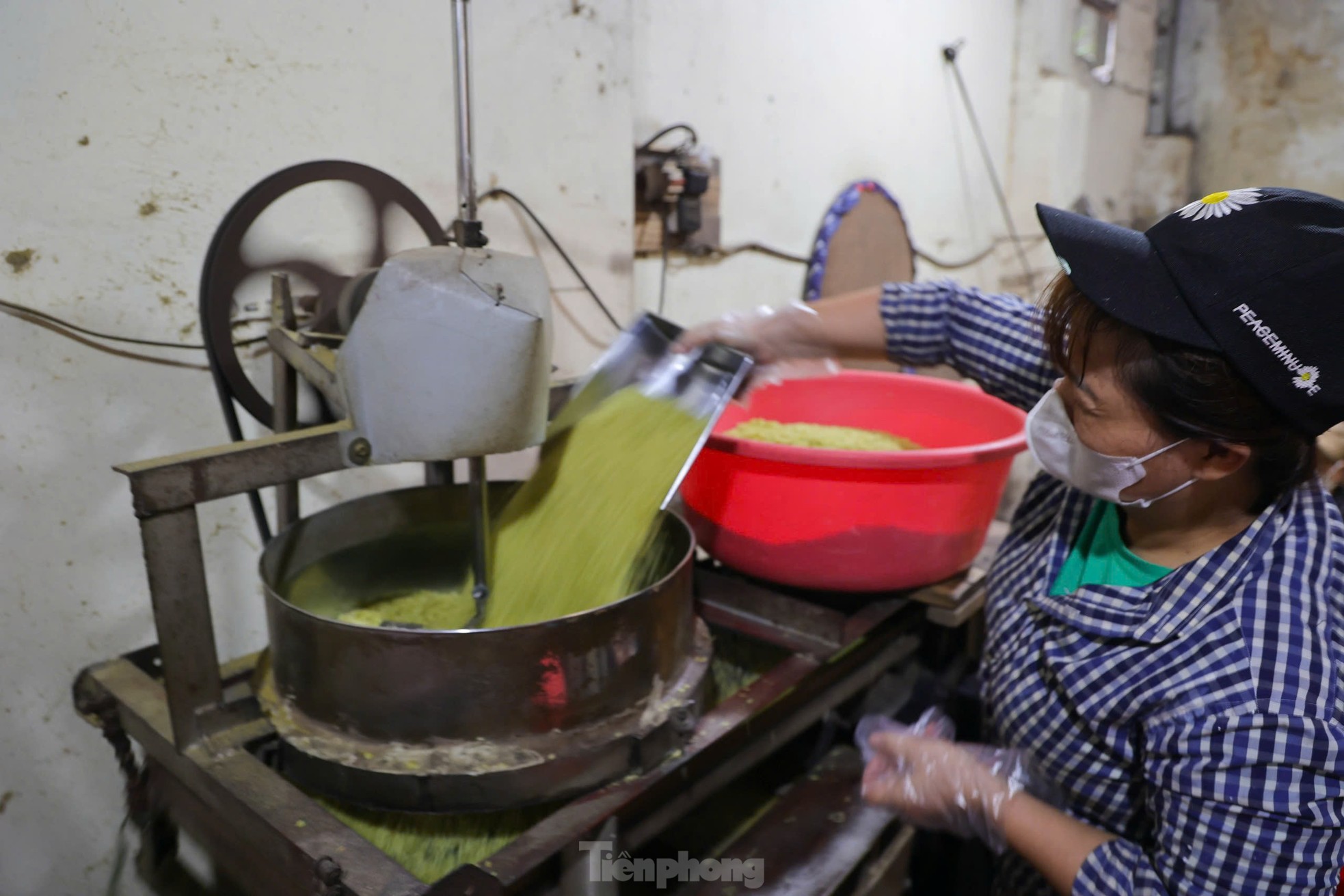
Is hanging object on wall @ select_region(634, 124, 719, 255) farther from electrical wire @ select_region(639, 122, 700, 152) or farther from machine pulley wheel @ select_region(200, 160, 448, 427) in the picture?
machine pulley wheel @ select_region(200, 160, 448, 427)

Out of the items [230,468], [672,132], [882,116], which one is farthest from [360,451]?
[882,116]

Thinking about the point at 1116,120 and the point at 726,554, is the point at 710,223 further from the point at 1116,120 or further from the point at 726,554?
the point at 1116,120

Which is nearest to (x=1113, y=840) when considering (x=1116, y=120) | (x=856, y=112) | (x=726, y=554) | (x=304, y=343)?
(x=726, y=554)

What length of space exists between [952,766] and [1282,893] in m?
0.33

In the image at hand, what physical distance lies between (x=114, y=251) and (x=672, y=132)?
125cm

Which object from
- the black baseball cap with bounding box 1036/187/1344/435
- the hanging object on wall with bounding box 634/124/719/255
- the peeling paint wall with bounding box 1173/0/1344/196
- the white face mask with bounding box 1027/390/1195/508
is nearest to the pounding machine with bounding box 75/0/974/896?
the white face mask with bounding box 1027/390/1195/508

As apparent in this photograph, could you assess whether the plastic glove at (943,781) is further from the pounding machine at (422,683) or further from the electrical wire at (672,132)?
the electrical wire at (672,132)

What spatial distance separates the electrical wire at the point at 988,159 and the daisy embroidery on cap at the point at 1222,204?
2475mm

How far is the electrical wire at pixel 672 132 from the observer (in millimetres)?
1966

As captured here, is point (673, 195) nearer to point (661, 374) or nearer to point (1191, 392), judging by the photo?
point (661, 374)

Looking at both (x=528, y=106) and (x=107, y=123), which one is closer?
(x=107, y=123)

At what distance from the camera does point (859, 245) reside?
2.71m

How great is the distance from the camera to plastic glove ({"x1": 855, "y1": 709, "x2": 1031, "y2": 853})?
1.01 m

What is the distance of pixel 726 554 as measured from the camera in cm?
140
